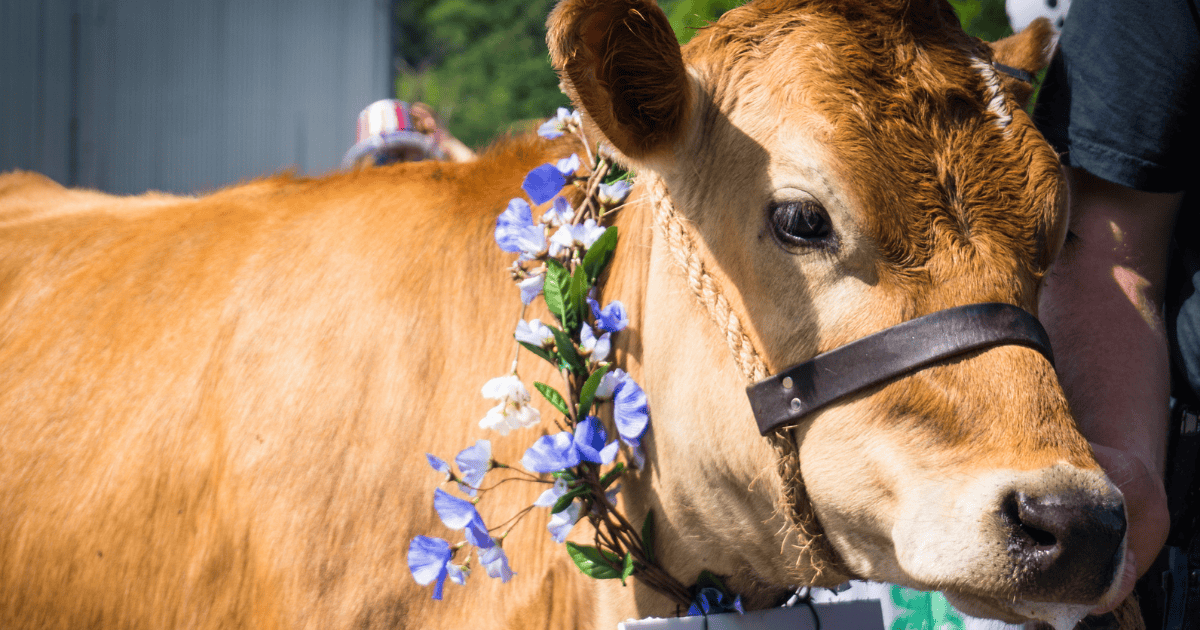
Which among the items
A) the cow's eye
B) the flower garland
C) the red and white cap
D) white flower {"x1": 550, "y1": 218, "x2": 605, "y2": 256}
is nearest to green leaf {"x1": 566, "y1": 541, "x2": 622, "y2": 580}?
the flower garland

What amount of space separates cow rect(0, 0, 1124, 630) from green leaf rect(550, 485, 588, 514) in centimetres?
16

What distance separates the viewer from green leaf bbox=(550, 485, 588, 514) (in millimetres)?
1888

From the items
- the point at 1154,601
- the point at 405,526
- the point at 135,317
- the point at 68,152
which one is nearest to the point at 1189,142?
the point at 1154,601

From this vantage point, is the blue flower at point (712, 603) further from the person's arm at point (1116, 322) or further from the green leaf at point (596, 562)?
the person's arm at point (1116, 322)

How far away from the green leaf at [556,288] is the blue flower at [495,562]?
1.74 ft

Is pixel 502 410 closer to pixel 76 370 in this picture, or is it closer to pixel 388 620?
pixel 388 620

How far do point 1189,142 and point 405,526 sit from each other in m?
2.00

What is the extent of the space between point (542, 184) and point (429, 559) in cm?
90

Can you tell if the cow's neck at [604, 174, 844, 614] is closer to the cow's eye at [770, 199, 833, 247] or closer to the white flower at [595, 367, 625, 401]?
the white flower at [595, 367, 625, 401]

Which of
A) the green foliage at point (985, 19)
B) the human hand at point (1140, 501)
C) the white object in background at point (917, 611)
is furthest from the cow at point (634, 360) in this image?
the green foliage at point (985, 19)

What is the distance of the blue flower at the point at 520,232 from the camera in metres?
2.06

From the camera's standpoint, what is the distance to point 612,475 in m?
1.96

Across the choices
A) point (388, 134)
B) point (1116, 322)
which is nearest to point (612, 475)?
point (1116, 322)

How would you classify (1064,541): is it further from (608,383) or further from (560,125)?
(560,125)
